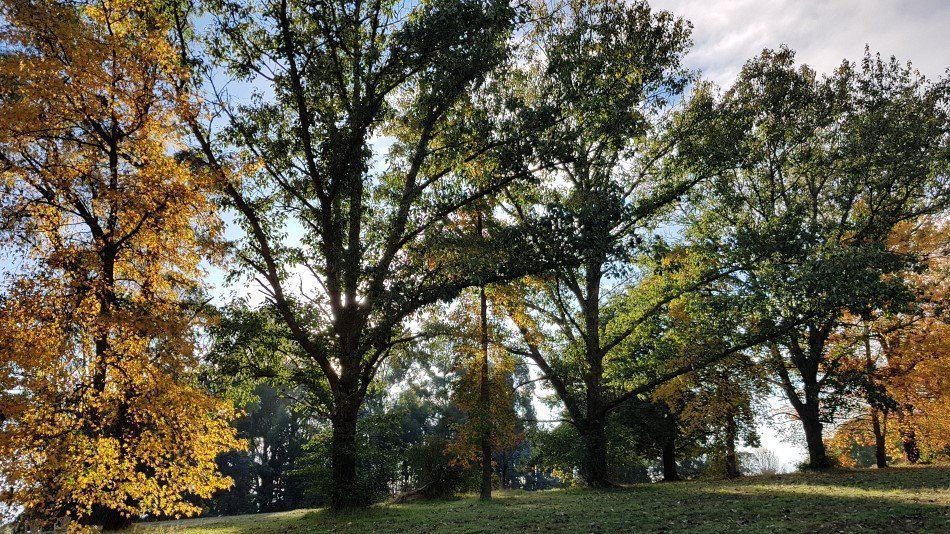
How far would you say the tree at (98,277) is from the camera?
372 inches

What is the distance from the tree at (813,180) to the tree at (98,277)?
55.9 feet

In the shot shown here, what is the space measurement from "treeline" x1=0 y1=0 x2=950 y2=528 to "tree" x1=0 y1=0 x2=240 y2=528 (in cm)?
7

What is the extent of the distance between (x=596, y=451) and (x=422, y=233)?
46.2ft

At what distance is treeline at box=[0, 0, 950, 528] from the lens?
10.3 metres

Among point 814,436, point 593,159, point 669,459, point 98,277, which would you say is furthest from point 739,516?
point 669,459

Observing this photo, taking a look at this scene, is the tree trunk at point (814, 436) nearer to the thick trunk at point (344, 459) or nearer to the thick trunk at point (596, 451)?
the thick trunk at point (596, 451)

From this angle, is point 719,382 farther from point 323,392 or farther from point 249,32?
point 249,32

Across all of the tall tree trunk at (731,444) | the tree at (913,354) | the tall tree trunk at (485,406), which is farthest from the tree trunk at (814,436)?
the tall tree trunk at (485,406)

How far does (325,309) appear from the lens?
15.9 metres

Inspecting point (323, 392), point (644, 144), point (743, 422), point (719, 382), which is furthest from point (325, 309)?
point (743, 422)

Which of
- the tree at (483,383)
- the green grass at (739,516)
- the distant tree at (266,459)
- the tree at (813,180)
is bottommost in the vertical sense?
the distant tree at (266,459)

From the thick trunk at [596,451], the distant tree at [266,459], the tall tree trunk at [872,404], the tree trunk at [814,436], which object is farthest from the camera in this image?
the distant tree at [266,459]

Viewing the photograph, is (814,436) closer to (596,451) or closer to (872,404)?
(872,404)

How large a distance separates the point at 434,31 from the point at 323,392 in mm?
12519
